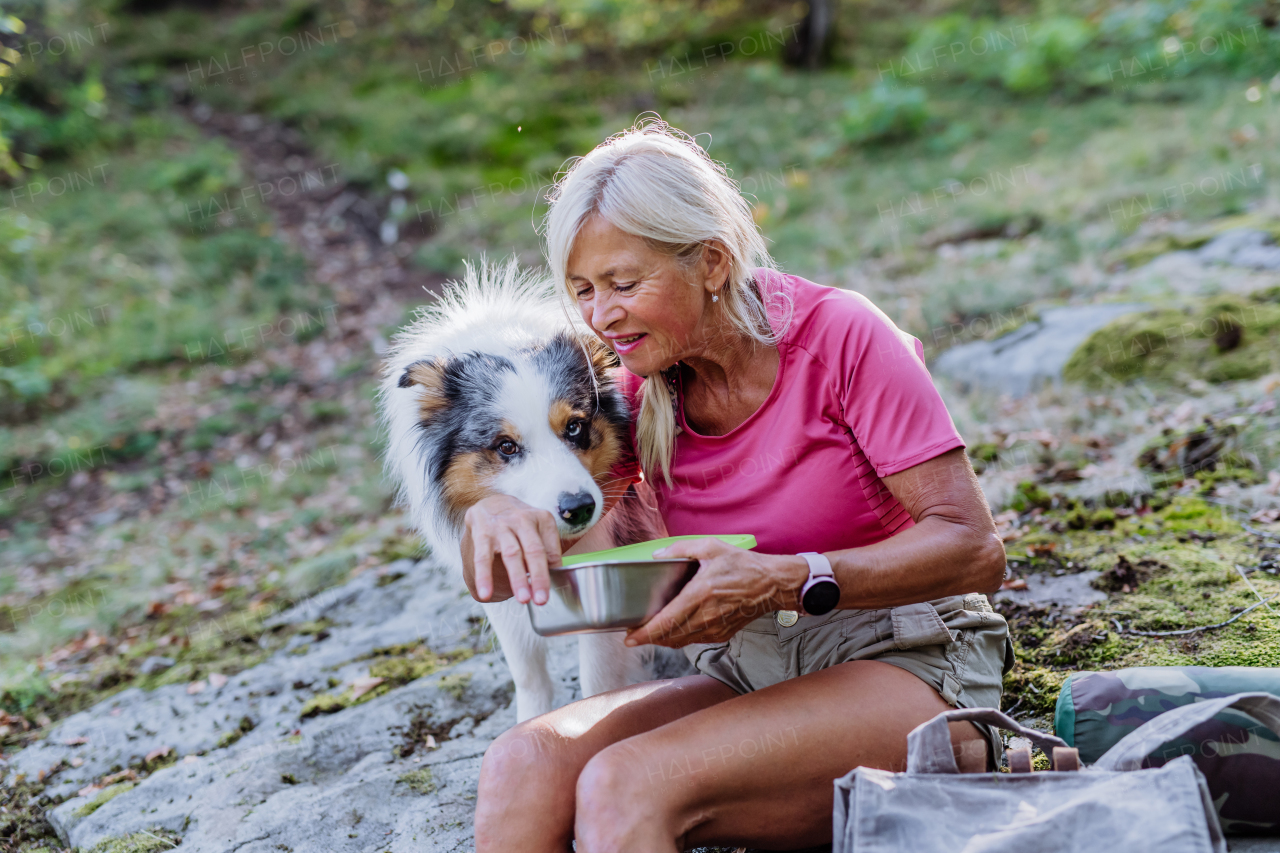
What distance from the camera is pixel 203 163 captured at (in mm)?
11180

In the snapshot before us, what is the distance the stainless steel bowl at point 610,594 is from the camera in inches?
66.4

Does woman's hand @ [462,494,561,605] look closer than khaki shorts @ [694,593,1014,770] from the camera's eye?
Yes

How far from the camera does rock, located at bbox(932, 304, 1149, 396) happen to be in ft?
15.7

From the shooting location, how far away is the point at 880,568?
1.77 meters

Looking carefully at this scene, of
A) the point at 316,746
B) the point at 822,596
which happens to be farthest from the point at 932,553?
the point at 316,746

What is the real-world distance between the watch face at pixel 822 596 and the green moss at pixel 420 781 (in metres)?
1.60

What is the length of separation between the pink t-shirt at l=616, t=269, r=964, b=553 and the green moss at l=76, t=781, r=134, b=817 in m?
2.39

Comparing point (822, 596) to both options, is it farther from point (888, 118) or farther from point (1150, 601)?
point (888, 118)

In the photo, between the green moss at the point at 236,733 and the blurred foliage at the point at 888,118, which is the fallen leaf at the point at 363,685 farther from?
the blurred foliage at the point at 888,118

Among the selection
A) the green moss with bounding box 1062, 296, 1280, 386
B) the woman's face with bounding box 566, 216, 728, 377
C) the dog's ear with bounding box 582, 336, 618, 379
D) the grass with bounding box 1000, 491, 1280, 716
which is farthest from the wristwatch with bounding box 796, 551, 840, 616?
the green moss with bounding box 1062, 296, 1280, 386

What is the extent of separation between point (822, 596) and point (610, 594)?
1.34ft

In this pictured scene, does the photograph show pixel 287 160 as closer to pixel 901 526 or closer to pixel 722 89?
pixel 722 89

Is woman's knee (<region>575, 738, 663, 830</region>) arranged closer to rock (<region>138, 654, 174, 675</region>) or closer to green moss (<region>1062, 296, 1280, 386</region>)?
rock (<region>138, 654, 174, 675</region>)

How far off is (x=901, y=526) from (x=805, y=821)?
0.68 meters
